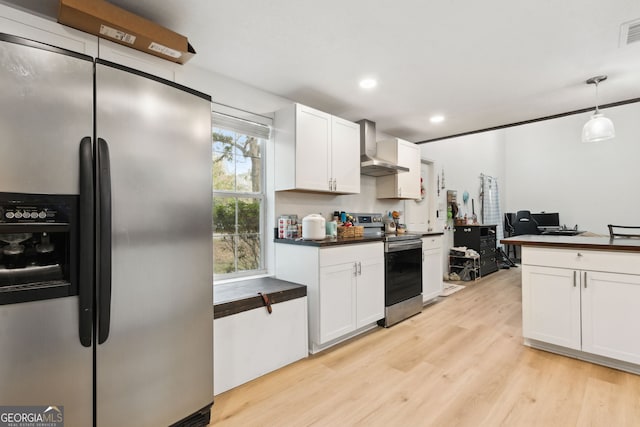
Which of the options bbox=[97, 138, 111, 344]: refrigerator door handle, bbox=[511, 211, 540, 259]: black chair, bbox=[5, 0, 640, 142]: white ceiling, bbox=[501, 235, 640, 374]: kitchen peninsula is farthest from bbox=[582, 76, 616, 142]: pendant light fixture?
bbox=[511, 211, 540, 259]: black chair

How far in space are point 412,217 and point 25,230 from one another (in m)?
4.47

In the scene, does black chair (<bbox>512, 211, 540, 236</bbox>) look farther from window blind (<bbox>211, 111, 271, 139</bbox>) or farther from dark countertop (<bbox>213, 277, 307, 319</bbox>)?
window blind (<bbox>211, 111, 271, 139</bbox>)

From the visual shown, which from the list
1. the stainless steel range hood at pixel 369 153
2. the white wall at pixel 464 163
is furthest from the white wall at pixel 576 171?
the stainless steel range hood at pixel 369 153

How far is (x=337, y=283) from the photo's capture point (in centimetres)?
267

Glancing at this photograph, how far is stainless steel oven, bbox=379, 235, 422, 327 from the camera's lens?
3178 millimetres

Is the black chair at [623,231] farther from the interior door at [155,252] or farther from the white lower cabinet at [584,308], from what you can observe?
the interior door at [155,252]

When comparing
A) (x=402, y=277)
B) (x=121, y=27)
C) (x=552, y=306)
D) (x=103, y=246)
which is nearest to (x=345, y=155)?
(x=402, y=277)

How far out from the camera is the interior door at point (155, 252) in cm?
138

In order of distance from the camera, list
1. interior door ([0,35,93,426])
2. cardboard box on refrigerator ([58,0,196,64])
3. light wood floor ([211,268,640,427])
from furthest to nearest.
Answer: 1. light wood floor ([211,268,640,427])
2. cardboard box on refrigerator ([58,0,196,64])
3. interior door ([0,35,93,426])

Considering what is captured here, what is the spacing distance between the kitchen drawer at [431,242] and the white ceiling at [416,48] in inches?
63.0

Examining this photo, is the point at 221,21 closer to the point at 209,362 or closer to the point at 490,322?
the point at 209,362

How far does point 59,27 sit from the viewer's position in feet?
4.85

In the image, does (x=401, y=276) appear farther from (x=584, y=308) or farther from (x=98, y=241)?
(x=98, y=241)

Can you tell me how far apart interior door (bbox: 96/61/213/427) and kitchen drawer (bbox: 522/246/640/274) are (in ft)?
8.66
